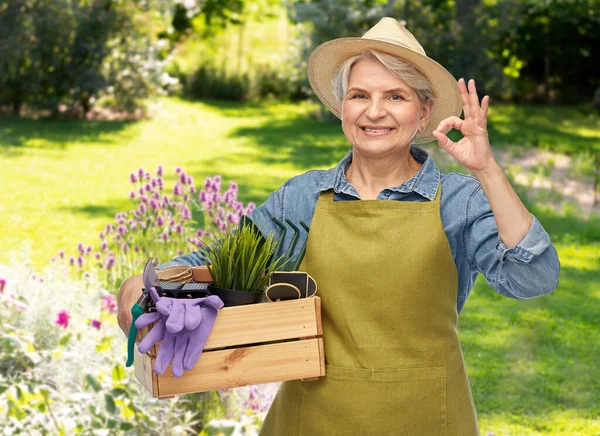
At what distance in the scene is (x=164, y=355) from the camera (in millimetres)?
2023

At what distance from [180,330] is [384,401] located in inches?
22.0

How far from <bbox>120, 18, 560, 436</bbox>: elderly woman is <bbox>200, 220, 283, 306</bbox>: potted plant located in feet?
0.36

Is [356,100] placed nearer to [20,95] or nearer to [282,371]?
[282,371]

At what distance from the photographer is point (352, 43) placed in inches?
91.5

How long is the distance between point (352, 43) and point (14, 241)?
6.04 meters

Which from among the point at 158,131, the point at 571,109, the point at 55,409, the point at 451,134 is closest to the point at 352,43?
the point at 55,409

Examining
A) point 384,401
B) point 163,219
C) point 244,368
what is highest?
point 244,368

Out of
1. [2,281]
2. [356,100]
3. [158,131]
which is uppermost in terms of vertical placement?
[356,100]

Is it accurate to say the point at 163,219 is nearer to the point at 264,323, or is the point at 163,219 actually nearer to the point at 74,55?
the point at 264,323

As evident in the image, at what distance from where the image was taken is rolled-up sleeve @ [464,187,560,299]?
2.04m

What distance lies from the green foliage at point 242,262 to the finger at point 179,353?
0.90 feet

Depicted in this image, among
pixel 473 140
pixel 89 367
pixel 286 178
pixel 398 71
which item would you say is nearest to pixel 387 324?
pixel 473 140

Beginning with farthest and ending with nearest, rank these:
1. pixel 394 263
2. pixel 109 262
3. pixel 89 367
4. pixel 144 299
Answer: pixel 109 262
pixel 89 367
pixel 394 263
pixel 144 299

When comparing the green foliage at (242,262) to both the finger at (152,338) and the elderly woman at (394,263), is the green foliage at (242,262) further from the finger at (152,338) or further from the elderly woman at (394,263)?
the finger at (152,338)
